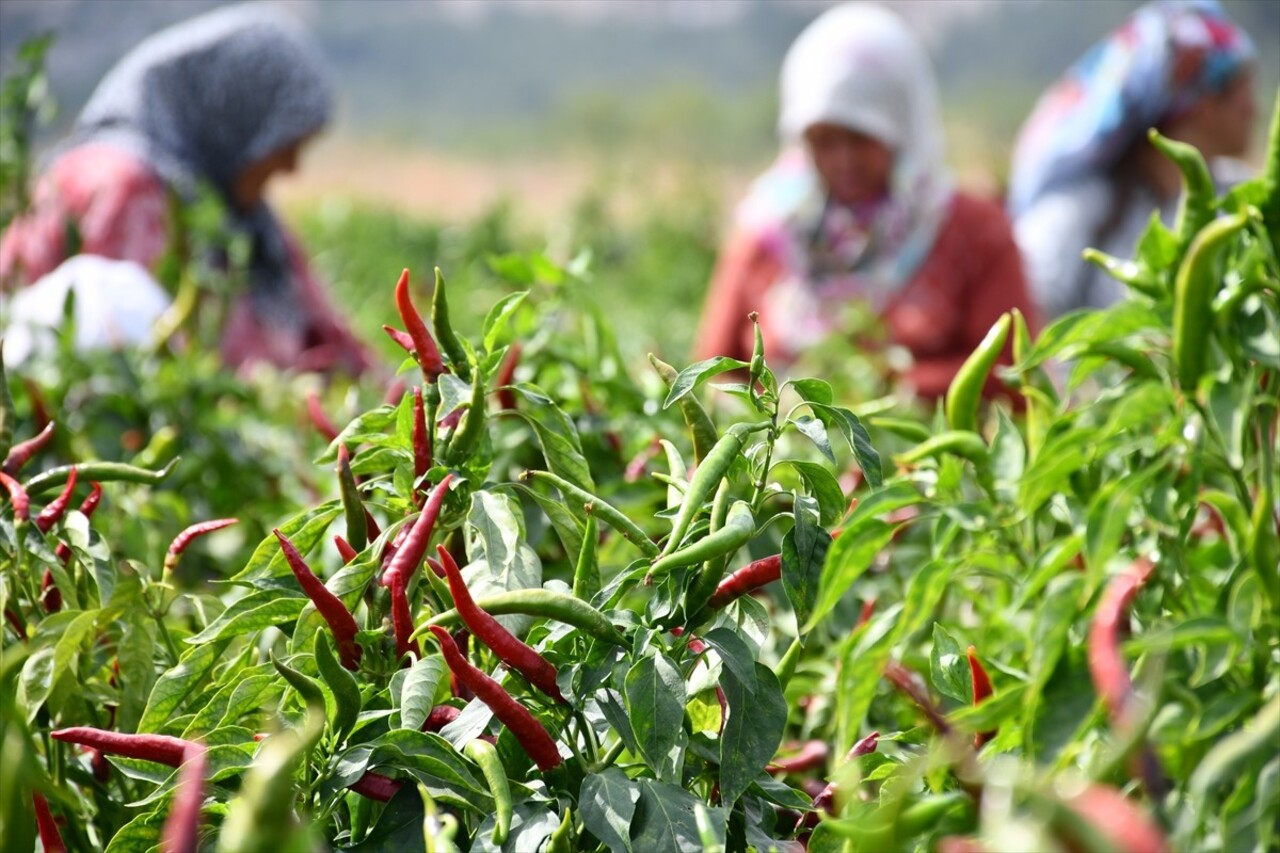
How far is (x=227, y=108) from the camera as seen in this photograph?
3.21 meters

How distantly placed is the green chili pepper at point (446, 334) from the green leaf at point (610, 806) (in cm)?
24

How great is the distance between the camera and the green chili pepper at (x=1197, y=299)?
667mm

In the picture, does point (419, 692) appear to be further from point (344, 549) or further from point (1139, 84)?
point (1139, 84)

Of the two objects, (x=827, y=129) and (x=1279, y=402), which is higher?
(x=1279, y=402)

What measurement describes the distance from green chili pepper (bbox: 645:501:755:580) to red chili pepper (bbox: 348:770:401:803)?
0.15m

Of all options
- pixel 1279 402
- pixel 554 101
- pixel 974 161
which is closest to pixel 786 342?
pixel 1279 402

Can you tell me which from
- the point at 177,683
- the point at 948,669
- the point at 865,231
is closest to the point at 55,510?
the point at 177,683

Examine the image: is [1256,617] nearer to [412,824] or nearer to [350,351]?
[412,824]

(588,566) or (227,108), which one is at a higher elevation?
(588,566)

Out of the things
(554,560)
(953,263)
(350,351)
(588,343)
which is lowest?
(350,351)

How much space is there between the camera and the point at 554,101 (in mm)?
45938

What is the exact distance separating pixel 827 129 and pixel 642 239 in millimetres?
4842

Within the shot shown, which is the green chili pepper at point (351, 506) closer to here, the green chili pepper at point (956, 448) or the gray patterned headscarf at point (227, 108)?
the green chili pepper at point (956, 448)

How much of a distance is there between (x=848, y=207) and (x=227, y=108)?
148 centimetres
